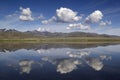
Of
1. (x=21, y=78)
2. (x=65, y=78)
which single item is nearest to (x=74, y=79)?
(x=65, y=78)

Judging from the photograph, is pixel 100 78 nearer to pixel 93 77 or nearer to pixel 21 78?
pixel 93 77

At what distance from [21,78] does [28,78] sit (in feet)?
1.94

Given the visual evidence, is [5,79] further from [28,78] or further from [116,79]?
[116,79]

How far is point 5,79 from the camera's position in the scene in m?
17.2

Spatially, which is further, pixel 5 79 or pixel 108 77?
pixel 108 77

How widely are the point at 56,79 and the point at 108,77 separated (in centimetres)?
477

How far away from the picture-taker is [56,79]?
1736 centimetres

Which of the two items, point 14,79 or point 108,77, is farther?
point 108,77

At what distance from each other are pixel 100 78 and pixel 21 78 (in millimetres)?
6823

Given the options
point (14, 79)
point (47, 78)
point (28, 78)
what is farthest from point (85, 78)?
point (14, 79)

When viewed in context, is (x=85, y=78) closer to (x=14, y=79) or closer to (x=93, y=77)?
(x=93, y=77)

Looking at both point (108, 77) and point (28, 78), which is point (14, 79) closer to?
point (28, 78)

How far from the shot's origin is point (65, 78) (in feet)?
58.3

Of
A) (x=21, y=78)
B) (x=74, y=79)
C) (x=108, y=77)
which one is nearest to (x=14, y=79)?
(x=21, y=78)
